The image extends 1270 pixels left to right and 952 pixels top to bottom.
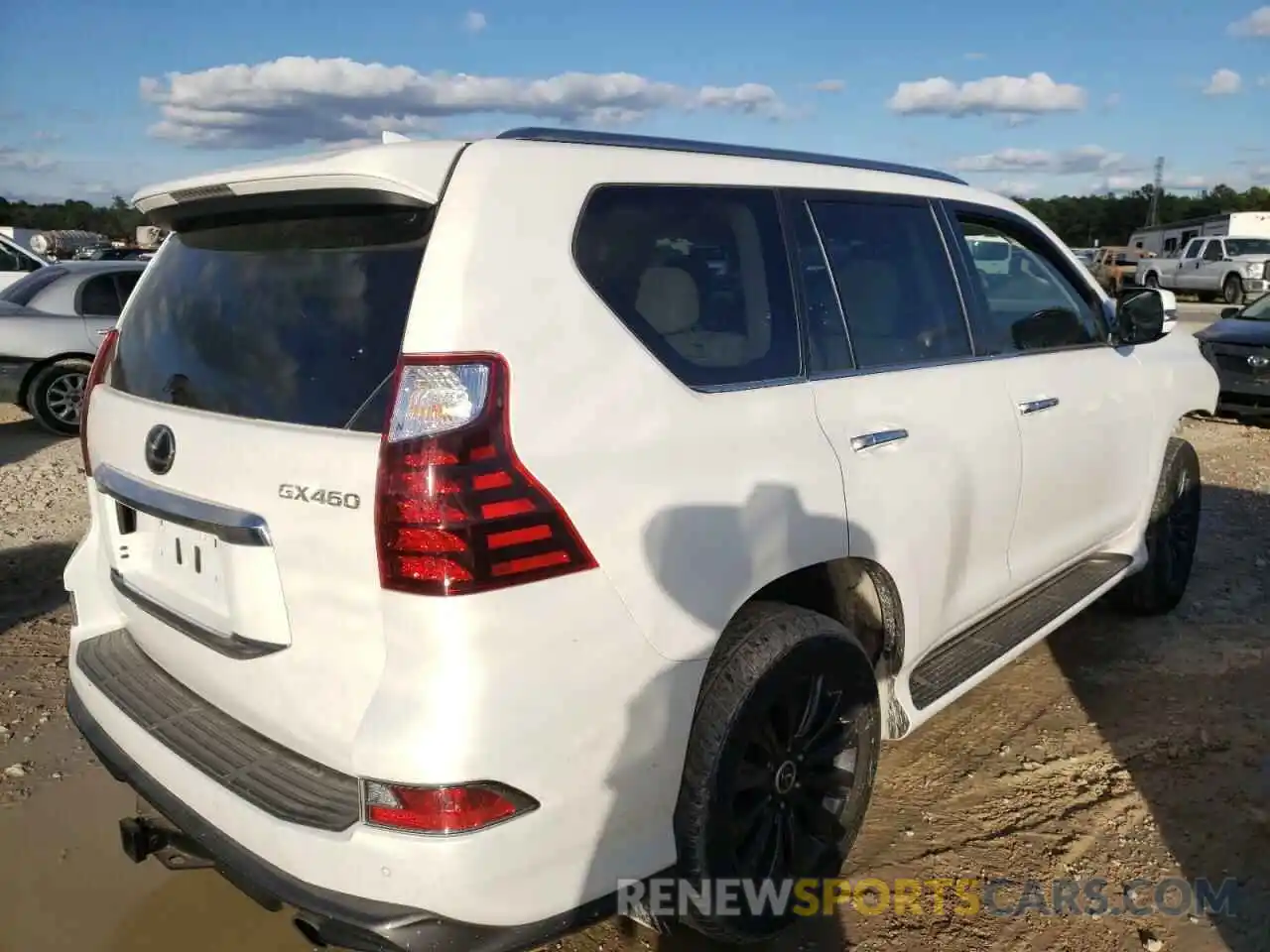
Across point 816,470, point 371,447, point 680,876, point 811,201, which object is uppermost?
point 811,201

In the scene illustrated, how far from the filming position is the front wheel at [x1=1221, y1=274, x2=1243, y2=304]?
26.8 meters

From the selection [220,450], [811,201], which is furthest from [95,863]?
[811,201]

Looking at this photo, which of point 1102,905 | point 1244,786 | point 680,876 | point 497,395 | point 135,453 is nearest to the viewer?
point 497,395

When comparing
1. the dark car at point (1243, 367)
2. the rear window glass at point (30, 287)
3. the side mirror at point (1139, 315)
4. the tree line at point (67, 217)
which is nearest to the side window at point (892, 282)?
the side mirror at point (1139, 315)

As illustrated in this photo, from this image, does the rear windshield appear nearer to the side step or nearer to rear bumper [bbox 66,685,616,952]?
rear bumper [bbox 66,685,616,952]

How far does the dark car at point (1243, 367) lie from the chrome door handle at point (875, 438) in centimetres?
857

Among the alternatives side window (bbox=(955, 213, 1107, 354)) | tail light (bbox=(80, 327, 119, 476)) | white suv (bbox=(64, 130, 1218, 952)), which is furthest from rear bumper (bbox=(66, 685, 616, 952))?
side window (bbox=(955, 213, 1107, 354))

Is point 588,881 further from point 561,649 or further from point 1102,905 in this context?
point 1102,905

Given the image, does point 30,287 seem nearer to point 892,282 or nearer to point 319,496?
point 892,282

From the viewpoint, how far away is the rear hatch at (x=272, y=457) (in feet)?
6.41

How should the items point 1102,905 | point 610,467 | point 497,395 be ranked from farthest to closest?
point 1102,905, point 610,467, point 497,395

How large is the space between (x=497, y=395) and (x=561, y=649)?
0.49m

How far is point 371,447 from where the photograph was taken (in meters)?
1.89

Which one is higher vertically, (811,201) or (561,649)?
(811,201)
